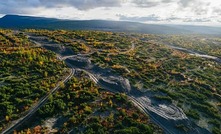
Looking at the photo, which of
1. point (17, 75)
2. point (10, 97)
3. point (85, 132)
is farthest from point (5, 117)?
point (17, 75)

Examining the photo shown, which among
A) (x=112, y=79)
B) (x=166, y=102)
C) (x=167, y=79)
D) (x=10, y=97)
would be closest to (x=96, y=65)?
(x=112, y=79)

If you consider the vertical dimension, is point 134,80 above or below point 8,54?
below

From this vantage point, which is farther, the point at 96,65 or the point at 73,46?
the point at 73,46

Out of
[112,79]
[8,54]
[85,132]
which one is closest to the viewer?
[85,132]

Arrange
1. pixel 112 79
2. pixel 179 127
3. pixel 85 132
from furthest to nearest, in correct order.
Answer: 1. pixel 112 79
2. pixel 179 127
3. pixel 85 132

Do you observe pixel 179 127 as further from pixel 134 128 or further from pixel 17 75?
pixel 17 75

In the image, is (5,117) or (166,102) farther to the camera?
(166,102)

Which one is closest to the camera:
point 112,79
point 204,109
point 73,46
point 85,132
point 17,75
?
point 85,132

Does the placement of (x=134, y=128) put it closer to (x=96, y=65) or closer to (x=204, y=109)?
(x=204, y=109)

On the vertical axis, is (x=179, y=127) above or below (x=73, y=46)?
below
